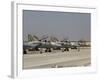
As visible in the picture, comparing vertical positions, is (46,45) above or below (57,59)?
above

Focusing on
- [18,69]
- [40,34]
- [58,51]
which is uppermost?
[40,34]

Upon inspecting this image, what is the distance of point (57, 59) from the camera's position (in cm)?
267

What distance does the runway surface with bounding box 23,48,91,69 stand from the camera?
2.55 meters

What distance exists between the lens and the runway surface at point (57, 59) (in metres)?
2.55

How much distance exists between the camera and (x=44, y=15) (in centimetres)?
262

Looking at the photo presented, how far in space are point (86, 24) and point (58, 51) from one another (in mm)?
476

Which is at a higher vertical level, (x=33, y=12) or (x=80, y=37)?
(x=33, y=12)

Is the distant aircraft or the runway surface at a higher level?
the distant aircraft

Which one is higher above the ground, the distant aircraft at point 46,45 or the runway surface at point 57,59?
the distant aircraft at point 46,45

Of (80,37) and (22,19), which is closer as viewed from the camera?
(22,19)

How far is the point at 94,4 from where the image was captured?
280 cm

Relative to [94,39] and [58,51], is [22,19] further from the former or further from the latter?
[94,39]

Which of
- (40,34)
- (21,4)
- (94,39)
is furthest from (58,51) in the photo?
(21,4)

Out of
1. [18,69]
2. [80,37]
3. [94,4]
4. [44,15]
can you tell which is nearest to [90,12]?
[94,4]
